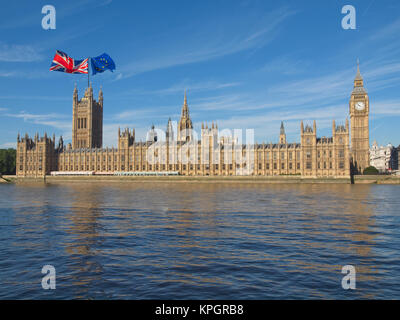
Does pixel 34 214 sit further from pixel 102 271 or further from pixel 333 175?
pixel 333 175

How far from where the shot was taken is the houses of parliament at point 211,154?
110375 millimetres

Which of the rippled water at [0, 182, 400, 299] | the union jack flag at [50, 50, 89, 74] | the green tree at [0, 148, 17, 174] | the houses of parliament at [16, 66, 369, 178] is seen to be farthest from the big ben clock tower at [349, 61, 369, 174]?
the green tree at [0, 148, 17, 174]

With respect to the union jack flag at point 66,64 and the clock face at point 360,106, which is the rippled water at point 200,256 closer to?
the union jack flag at point 66,64

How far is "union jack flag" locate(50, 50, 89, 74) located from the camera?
226 ft

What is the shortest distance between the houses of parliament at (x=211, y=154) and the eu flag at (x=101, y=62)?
58.3 meters

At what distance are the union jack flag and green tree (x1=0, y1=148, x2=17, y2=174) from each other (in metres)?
89.6

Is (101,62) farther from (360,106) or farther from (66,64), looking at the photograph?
(360,106)

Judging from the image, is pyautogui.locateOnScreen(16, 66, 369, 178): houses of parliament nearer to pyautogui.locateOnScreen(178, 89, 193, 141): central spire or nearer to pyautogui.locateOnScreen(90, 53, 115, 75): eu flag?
pyautogui.locateOnScreen(178, 89, 193, 141): central spire

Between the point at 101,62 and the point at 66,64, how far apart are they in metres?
6.62

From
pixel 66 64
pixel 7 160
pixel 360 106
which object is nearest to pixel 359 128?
pixel 360 106

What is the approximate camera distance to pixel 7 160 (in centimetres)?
14375

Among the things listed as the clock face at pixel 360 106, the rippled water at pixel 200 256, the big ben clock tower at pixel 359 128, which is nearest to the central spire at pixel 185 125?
the big ben clock tower at pixel 359 128

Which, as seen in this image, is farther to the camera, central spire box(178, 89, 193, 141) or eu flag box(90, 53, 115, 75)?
central spire box(178, 89, 193, 141)

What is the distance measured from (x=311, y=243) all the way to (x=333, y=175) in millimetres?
95252
